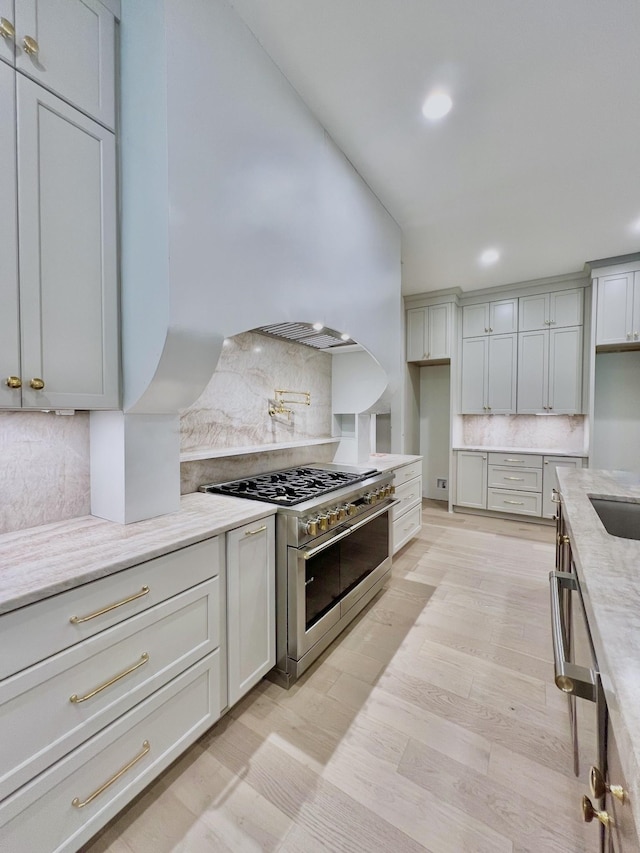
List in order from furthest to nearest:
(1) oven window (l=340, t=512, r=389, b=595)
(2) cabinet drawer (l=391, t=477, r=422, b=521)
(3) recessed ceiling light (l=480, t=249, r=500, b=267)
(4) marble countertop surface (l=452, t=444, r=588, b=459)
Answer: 1. (4) marble countertop surface (l=452, t=444, r=588, b=459)
2. (3) recessed ceiling light (l=480, t=249, r=500, b=267)
3. (2) cabinet drawer (l=391, t=477, r=422, b=521)
4. (1) oven window (l=340, t=512, r=389, b=595)

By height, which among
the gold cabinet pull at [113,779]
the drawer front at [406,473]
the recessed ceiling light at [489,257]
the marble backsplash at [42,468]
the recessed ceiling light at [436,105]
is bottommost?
the gold cabinet pull at [113,779]

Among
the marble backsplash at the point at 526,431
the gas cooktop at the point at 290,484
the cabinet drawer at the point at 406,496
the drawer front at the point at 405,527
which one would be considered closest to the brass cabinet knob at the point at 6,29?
the gas cooktop at the point at 290,484

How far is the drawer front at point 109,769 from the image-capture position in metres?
0.95

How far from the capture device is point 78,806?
1.04 metres

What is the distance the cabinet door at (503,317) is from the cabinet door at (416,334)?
83 centimetres

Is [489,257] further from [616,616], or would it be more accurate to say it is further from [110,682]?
[110,682]

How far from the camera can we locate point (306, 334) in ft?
8.03

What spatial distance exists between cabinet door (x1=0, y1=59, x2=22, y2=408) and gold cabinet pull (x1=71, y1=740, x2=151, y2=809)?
3.89 feet

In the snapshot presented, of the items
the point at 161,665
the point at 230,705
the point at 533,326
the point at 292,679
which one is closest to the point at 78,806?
the point at 161,665

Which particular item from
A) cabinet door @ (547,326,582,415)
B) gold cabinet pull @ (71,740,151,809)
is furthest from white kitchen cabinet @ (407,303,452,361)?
gold cabinet pull @ (71,740,151,809)

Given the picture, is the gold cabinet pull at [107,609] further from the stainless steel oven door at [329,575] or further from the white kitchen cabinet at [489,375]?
the white kitchen cabinet at [489,375]

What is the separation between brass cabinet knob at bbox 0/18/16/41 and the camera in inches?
42.8

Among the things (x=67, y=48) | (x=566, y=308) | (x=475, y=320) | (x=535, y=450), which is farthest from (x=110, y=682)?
(x=566, y=308)

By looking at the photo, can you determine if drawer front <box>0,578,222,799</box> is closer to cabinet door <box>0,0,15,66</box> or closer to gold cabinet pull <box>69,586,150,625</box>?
gold cabinet pull <box>69,586,150,625</box>
